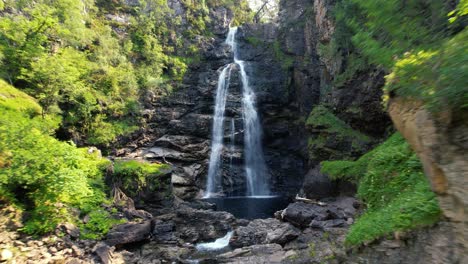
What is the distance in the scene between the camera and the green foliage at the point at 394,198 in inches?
197

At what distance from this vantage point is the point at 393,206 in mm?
6223

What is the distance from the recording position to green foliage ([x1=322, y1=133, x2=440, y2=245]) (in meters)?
5.01

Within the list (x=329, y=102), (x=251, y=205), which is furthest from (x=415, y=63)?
(x=329, y=102)

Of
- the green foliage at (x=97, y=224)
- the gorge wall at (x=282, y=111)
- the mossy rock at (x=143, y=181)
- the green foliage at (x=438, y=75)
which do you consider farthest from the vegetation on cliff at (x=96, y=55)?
the green foliage at (x=438, y=75)

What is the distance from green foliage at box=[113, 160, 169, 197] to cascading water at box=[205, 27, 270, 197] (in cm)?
929

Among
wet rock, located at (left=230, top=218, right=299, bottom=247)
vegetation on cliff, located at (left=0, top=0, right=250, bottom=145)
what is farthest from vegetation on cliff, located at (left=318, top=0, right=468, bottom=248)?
vegetation on cliff, located at (left=0, top=0, right=250, bottom=145)

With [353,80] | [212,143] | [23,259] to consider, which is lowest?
[23,259]

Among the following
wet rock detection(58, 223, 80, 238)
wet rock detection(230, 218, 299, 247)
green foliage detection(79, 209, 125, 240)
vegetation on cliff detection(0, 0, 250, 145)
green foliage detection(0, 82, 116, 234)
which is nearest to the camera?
green foliage detection(0, 82, 116, 234)

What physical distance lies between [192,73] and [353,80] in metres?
20.4

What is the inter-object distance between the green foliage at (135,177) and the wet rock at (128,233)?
16.6 ft

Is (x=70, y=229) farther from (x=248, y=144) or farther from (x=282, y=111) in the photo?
(x=282, y=111)

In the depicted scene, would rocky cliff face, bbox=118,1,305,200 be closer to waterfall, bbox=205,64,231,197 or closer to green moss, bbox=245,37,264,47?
waterfall, bbox=205,64,231,197

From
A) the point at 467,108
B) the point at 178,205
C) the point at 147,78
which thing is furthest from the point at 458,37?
the point at 147,78

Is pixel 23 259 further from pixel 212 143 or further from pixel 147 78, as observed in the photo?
pixel 147 78
